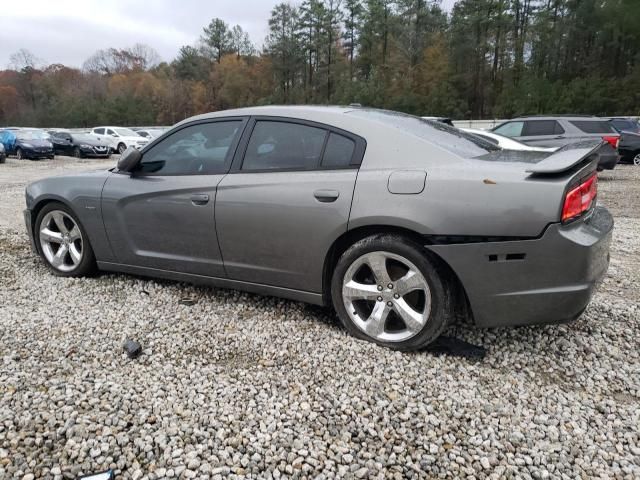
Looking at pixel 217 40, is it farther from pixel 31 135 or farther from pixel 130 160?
pixel 130 160

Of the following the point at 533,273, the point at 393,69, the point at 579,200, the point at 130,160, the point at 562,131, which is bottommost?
the point at 533,273

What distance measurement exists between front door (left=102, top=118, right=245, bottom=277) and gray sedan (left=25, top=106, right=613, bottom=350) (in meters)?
0.01

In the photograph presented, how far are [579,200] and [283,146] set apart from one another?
1.77 metres

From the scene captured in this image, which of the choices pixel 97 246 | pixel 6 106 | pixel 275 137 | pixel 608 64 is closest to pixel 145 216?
pixel 97 246

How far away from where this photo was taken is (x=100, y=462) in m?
1.95

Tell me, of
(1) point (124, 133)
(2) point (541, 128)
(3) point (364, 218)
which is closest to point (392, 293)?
(3) point (364, 218)

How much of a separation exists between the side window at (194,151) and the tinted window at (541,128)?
988 cm

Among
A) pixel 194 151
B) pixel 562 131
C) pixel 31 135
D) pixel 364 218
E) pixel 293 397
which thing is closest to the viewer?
pixel 293 397

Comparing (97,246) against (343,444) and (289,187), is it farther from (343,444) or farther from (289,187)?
(343,444)

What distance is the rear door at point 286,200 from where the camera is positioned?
2867 mm

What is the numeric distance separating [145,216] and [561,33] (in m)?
48.1

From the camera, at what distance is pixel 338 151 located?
2938mm

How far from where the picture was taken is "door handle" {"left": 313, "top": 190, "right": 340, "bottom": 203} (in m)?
2.82

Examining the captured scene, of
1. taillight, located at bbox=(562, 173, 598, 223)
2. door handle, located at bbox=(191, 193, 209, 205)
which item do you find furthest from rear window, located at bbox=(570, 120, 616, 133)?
door handle, located at bbox=(191, 193, 209, 205)
